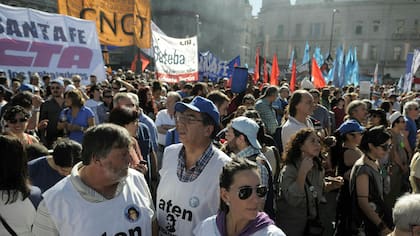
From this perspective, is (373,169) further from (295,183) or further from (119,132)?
(119,132)

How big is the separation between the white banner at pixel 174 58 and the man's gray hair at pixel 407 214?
304 inches

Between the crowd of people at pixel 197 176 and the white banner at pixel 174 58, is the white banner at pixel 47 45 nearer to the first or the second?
the crowd of people at pixel 197 176

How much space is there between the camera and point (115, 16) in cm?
796

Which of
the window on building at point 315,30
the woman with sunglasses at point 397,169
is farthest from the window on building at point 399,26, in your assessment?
the woman with sunglasses at point 397,169

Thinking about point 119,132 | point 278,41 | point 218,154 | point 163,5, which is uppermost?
point 163,5

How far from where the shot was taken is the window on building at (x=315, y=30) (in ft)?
Answer: 205

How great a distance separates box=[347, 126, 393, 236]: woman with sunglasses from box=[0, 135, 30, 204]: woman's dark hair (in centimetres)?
263

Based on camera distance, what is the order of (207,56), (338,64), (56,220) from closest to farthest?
1. (56,220)
2. (207,56)
3. (338,64)

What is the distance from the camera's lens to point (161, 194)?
7.97 feet

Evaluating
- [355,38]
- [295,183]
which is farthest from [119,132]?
Answer: [355,38]

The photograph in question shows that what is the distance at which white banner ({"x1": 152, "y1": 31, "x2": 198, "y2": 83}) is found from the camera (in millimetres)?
9453

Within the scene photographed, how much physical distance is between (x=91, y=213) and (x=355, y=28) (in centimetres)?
6483

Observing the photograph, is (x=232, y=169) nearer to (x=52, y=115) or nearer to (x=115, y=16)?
(x=52, y=115)

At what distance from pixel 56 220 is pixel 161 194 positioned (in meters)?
0.72
